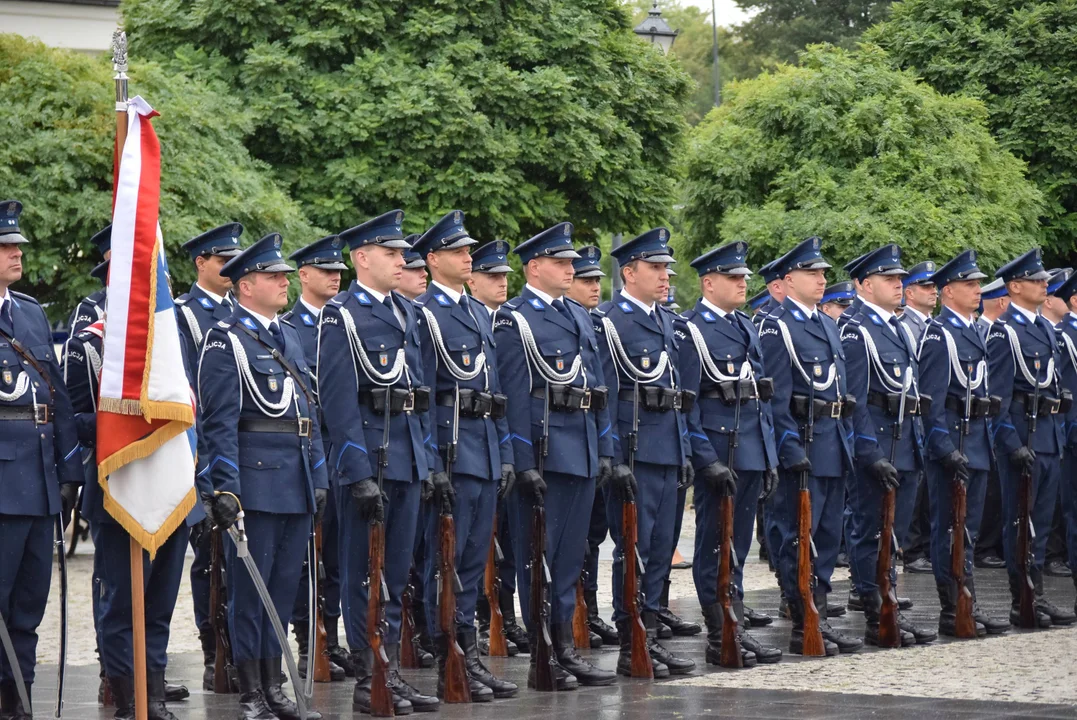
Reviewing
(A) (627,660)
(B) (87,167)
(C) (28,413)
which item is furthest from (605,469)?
(B) (87,167)

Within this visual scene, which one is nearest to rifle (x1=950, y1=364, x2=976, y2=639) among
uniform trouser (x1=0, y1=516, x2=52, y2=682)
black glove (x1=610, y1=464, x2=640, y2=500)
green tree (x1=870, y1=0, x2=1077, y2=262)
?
black glove (x1=610, y1=464, x2=640, y2=500)

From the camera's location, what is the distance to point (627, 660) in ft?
31.6

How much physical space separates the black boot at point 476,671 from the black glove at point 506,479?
0.71 metres

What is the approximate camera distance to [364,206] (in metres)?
19.3

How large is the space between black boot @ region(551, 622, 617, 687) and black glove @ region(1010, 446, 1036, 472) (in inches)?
149

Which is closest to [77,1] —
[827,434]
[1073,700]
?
[827,434]

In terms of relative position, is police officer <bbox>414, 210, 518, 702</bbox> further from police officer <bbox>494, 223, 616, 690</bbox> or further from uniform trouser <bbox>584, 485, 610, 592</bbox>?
uniform trouser <bbox>584, 485, 610, 592</bbox>

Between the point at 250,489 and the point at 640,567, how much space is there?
2.52m

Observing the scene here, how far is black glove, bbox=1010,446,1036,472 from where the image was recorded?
1179 cm

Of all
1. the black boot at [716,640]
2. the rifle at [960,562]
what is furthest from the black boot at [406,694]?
the rifle at [960,562]

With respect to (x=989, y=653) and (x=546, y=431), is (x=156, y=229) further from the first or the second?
(x=989, y=653)

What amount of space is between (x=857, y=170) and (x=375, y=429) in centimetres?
1062

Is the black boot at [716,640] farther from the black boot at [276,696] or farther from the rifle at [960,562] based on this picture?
the black boot at [276,696]

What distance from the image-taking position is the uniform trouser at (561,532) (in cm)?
941
